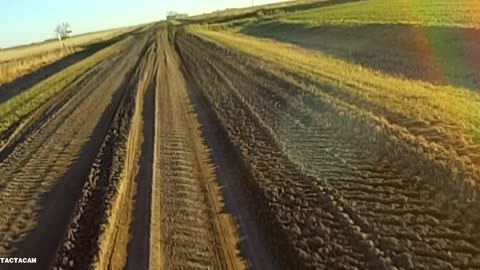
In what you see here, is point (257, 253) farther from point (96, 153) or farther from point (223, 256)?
point (96, 153)

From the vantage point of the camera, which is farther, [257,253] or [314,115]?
[314,115]

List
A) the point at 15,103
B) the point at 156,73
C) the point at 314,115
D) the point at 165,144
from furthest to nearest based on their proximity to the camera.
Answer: the point at 156,73
the point at 15,103
the point at 314,115
the point at 165,144

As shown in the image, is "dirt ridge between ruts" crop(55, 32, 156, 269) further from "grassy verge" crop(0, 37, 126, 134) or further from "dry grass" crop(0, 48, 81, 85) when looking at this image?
"dry grass" crop(0, 48, 81, 85)

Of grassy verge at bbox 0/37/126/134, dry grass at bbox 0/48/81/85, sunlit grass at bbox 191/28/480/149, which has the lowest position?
dry grass at bbox 0/48/81/85

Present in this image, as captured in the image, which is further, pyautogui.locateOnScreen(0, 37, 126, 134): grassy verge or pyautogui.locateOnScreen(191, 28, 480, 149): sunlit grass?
pyautogui.locateOnScreen(0, 37, 126, 134): grassy verge

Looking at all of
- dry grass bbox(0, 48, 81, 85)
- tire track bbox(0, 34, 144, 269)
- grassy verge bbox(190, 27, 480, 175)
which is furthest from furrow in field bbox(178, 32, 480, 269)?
dry grass bbox(0, 48, 81, 85)

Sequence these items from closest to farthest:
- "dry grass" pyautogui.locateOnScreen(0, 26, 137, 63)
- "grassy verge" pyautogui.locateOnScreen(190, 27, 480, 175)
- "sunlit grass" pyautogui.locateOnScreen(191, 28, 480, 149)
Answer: "grassy verge" pyautogui.locateOnScreen(190, 27, 480, 175) → "sunlit grass" pyautogui.locateOnScreen(191, 28, 480, 149) → "dry grass" pyautogui.locateOnScreen(0, 26, 137, 63)

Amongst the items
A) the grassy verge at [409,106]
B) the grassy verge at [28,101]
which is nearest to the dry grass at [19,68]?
the grassy verge at [28,101]

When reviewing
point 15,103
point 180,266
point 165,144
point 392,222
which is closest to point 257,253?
point 180,266
